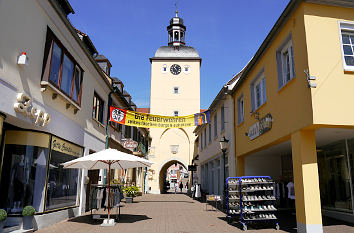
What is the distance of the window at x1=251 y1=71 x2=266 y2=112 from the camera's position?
39.2ft

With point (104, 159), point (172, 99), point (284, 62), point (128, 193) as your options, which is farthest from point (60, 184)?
point (172, 99)

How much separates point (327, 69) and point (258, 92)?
15.9 ft

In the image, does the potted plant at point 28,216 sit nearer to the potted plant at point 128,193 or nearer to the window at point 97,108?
the window at point 97,108

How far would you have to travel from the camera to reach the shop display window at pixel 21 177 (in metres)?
8.05

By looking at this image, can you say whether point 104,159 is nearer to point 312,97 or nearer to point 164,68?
point 312,97

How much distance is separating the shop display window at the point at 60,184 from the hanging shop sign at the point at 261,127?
22.7 ft

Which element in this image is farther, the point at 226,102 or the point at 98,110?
the point at 226,102

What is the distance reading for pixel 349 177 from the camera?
10242mm

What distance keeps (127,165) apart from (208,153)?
1254cm

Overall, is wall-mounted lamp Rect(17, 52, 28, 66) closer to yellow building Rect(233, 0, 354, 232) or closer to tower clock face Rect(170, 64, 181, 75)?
yellow building Rect(233, 0, 354, 232)

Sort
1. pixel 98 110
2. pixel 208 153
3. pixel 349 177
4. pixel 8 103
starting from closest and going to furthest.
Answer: pixel 8 103 → pixel 349 177 → pixel 98 110 → pixel 208 153

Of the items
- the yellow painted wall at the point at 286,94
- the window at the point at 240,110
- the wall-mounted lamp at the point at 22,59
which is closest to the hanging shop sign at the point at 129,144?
the window at the point at 240,110

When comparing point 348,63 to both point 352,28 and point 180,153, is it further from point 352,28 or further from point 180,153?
point 180,153

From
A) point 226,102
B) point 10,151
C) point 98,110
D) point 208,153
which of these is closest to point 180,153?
point 208,153
